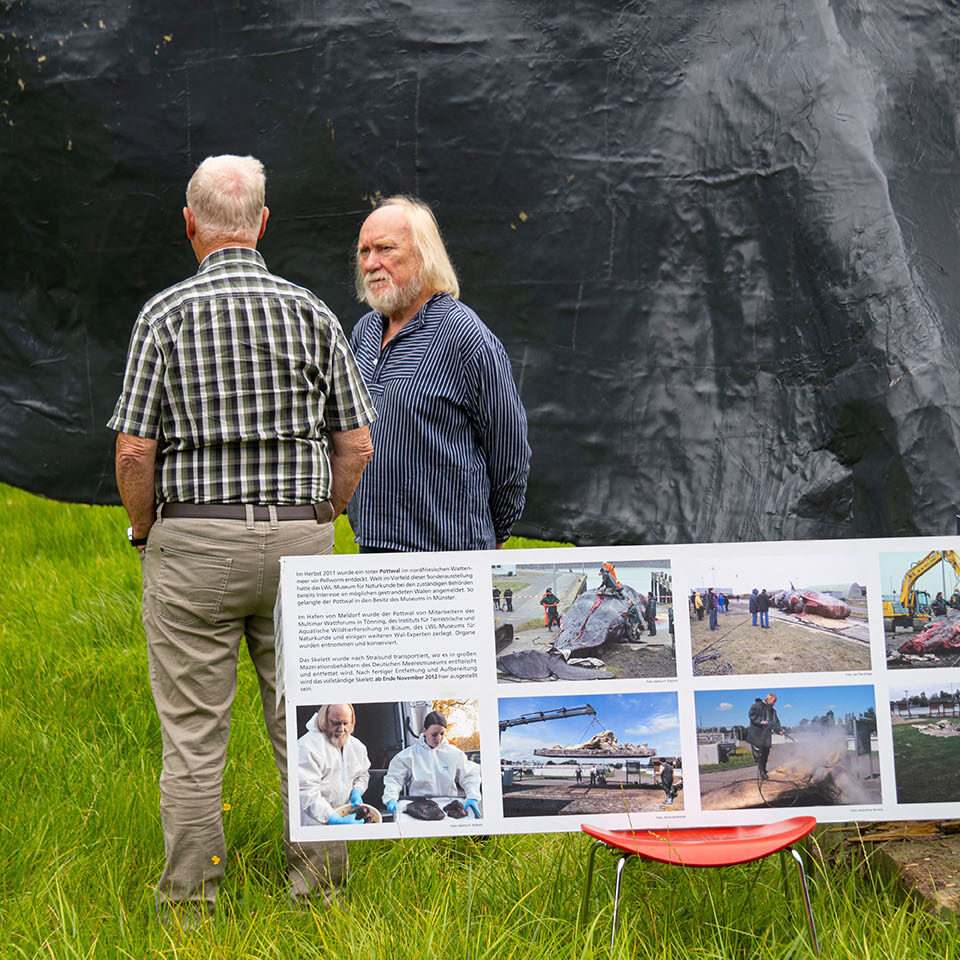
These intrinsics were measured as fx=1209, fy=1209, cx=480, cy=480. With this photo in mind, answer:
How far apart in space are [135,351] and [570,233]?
1423mm

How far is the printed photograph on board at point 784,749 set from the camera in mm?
2020

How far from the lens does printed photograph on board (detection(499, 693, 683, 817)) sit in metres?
2.02

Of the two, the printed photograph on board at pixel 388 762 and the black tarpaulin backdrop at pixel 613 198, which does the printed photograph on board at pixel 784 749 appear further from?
the black tarpaulin backdrop at pixel 613 198

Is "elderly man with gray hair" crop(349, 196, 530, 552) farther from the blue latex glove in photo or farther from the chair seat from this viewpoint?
the chair seat

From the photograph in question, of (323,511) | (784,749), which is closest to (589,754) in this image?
(784,749)

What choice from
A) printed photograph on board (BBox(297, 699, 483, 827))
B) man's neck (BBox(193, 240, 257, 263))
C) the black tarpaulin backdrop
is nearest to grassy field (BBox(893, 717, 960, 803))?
printed photograph on board (BBox(297, 699, 483, 827))

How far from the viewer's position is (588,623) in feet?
6.75

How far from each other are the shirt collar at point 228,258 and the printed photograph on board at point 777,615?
980 mm

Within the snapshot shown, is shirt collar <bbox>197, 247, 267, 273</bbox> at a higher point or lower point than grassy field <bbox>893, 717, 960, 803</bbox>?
higher

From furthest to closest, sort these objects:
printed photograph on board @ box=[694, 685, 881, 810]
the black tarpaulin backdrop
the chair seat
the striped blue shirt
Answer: the black tarpaulin backdrop → the striped blue shirt → printed photograph on board @ box=[694, 685, 881, 810] → the chair seat

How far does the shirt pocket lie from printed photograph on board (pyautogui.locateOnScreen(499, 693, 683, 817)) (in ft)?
1.83

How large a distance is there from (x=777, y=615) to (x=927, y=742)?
13.2 inches

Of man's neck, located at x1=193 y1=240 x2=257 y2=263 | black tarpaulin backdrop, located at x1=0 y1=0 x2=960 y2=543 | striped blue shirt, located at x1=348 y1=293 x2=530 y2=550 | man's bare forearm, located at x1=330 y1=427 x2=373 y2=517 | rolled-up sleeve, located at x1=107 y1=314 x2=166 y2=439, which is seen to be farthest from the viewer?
black tarpaulin backdrop, located at x1=0 y1=0 x2=960 y2=543


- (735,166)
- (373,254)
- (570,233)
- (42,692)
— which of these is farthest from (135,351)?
(42,692)
